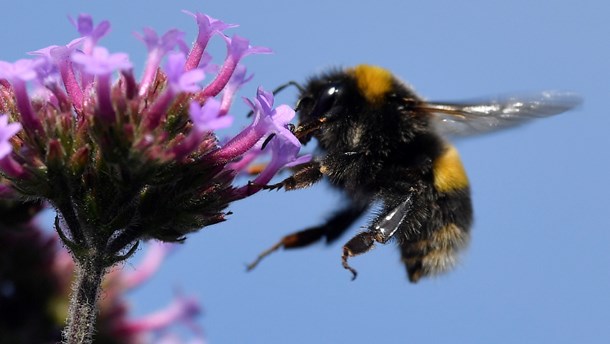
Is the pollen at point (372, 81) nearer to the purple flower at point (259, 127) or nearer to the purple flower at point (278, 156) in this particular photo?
the purple flower at point (278, 156)

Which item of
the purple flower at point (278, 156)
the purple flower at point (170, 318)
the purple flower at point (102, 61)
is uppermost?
the purple flower at point (102, 61)

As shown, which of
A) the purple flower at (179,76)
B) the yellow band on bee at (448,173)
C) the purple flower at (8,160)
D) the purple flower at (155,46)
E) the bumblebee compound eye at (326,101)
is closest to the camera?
the purple flower at (8,160)

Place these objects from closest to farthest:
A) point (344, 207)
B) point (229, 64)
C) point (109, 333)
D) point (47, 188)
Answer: point (47, 188), point (229, 64), point (344, 207), point (109, 333)

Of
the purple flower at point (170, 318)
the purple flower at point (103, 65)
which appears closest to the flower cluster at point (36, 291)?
the purple flower at point (170, 318)

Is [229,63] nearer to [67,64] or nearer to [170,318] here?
[67,64]

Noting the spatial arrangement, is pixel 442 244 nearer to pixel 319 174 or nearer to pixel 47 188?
pixel 319 174

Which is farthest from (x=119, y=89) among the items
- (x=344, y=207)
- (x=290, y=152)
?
(x=344, y=207)

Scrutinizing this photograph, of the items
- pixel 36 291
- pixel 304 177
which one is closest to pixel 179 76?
pixel 304 177
